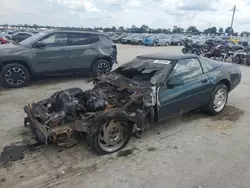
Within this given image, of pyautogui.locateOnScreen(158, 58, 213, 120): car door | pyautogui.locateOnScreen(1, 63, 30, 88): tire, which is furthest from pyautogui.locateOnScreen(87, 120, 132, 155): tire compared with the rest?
pyautogui.locateOnScreen(1, 63, 30, 88): tire

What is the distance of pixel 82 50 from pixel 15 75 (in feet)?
7.99

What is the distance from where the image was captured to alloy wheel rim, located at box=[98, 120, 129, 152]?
3.88m

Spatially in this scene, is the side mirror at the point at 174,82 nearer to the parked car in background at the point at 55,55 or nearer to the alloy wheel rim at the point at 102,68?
the parked car in background at the point at 55,55

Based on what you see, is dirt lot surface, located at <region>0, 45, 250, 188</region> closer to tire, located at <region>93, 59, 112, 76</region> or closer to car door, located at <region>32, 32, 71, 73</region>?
car door, located at <region>32, 32, 71, 73</region>

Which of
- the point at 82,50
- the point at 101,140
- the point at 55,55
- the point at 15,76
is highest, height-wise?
the point at 82,50

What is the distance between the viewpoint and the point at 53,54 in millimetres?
8500

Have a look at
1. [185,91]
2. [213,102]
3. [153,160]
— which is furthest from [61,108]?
[213,102]

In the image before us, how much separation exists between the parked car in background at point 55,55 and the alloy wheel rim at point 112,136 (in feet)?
17.2

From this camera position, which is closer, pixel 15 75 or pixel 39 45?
pixel 15 75

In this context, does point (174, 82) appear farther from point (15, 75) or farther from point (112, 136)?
point (15, 75)

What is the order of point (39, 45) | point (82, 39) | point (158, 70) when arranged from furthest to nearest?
1. point (82, 39)
2. point (39, 45)
3. point (158, 70)

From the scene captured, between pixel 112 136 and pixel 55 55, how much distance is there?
212 inches

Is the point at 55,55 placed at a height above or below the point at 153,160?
above

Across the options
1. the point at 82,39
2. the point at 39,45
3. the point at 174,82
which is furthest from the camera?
the point at 82,39
